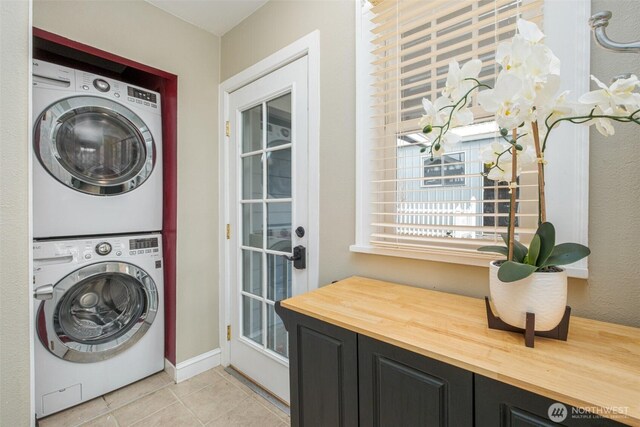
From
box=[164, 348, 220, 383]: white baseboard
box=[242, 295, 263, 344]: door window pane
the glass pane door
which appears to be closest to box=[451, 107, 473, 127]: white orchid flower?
the glass pane door

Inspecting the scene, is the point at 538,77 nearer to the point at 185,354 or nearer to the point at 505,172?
the point at 505,172

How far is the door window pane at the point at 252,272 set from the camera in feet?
6.49

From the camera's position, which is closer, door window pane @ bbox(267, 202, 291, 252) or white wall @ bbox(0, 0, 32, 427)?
white wall @ bbox(0, 0, 32, 427)

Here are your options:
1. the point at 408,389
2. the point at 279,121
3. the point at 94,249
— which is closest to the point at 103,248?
the point at 94,249

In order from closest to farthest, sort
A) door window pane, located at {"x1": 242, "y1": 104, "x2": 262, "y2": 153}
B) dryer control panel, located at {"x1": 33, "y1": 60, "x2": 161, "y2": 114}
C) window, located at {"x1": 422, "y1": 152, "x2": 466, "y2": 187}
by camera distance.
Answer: window, located at {"x1": 422, "y1": 152, "x2": 466, "y2": 187} → dryer control panel, located at {"x1": 33, "y1": 60, "x2": 161, "y2": 114} → door window pane, located at {"x1": 242, "y1": 104, "x2": 262, "y2": 153}

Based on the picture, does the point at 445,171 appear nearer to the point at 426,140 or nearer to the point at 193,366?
the point at 426,140

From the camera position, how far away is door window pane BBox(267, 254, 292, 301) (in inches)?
70.9

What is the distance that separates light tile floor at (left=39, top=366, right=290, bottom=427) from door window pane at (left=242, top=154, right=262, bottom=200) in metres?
1.33

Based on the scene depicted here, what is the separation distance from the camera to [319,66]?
5.16 feet

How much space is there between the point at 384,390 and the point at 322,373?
0.24 meters

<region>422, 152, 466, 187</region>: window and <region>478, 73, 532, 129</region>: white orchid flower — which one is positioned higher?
<region>478, 73, 532, 129</region>: white orchid flower

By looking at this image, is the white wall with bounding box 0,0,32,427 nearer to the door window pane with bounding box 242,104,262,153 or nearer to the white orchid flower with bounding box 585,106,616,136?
the door window pane with bounding box 242,104,262,153

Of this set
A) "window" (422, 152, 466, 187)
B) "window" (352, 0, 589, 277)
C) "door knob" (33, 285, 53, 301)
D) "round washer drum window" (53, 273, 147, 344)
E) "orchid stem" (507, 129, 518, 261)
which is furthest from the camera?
"round washer drum window" (53, 273, 147, 344)

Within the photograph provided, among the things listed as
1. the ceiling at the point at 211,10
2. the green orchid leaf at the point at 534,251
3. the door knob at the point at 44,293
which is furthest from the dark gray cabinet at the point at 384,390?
the ceiling at the point at 211,10
